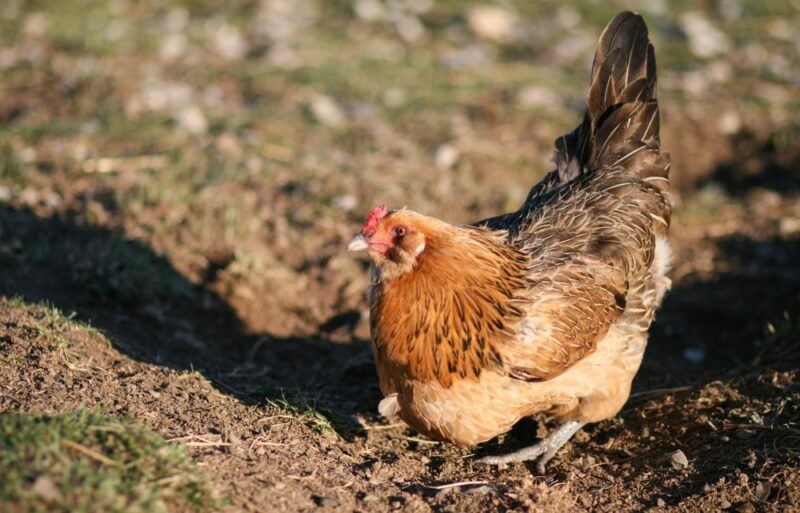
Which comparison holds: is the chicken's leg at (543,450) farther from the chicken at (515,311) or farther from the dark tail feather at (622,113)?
the dark tail feather at (622,113)

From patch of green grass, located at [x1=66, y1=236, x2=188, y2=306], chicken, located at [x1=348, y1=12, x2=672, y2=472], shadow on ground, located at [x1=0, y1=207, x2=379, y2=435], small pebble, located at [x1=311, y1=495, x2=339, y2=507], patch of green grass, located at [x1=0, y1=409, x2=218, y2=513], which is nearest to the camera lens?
patch of green grass, located at [x1=0, y1=409, x2=218, y2=513]

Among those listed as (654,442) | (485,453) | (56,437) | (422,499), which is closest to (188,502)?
(56,437)

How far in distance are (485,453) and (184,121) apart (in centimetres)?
455

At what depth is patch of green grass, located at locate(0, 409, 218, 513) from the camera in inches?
98.1

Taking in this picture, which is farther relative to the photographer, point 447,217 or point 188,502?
point 447,217

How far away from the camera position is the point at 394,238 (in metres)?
3.55

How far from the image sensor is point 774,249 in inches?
244

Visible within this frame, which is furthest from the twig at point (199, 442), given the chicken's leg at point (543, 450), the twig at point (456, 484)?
the chicken's leg at point (543, 450)

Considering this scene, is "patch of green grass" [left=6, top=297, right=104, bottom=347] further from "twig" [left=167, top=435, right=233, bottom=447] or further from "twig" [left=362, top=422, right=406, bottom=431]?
"twig" [left=362, top=422, right=406, bottom=431]

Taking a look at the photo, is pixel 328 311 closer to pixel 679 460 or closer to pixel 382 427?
pixel 382 427

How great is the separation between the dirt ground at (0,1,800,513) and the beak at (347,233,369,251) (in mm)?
887

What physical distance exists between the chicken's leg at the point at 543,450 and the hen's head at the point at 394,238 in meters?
1.08

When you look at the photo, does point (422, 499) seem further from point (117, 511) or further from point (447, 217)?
point (447, 217)

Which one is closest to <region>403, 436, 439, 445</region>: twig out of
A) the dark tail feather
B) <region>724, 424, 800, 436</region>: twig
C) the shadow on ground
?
the shadow on ground
